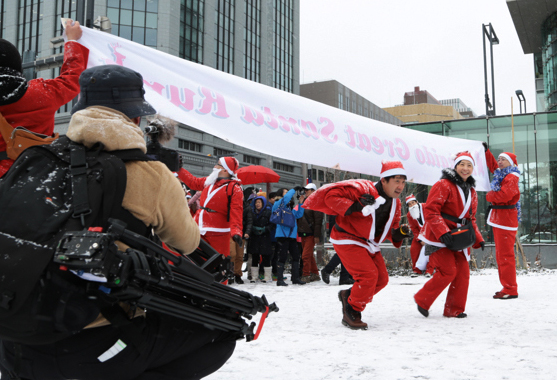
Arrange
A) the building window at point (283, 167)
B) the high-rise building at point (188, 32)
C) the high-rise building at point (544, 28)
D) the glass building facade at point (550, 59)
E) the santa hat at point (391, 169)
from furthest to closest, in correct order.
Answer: the building window at point (283, 167) < the high-rise building at point (188, 32) < the high-rise building at point (544, 28) < the glass building facade at point (550, 59) < the santa hat at point (391, 169)

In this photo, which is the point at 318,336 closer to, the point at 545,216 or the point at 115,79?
the point at 115,79

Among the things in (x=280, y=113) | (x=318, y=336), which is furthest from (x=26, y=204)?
(x=280, y=113)

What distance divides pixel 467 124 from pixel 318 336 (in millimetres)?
13262

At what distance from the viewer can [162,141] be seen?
2.65 meters

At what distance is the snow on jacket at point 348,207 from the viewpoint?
4.88 m

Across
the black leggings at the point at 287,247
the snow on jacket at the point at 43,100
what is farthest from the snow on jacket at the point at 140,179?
the black leggings at the point at 287,247

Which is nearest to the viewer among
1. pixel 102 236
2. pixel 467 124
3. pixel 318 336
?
pixel 102 236

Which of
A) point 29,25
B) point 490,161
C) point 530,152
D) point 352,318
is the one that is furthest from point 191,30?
point 352,318

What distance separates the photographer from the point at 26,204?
1.36 meters

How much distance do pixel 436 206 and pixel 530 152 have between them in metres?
11.9

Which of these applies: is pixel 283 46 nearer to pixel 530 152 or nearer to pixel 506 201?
pixel 530 152

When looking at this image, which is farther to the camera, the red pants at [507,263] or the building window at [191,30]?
the building window at [191,30]

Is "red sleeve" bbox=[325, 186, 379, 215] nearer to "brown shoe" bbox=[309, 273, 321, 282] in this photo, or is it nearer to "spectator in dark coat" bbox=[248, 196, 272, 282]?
"spectator in dark coat" bbox=[248, 196, 272, 282]

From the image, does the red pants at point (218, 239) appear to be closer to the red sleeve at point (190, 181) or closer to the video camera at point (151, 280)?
the red sleeve at point (190, 181)
